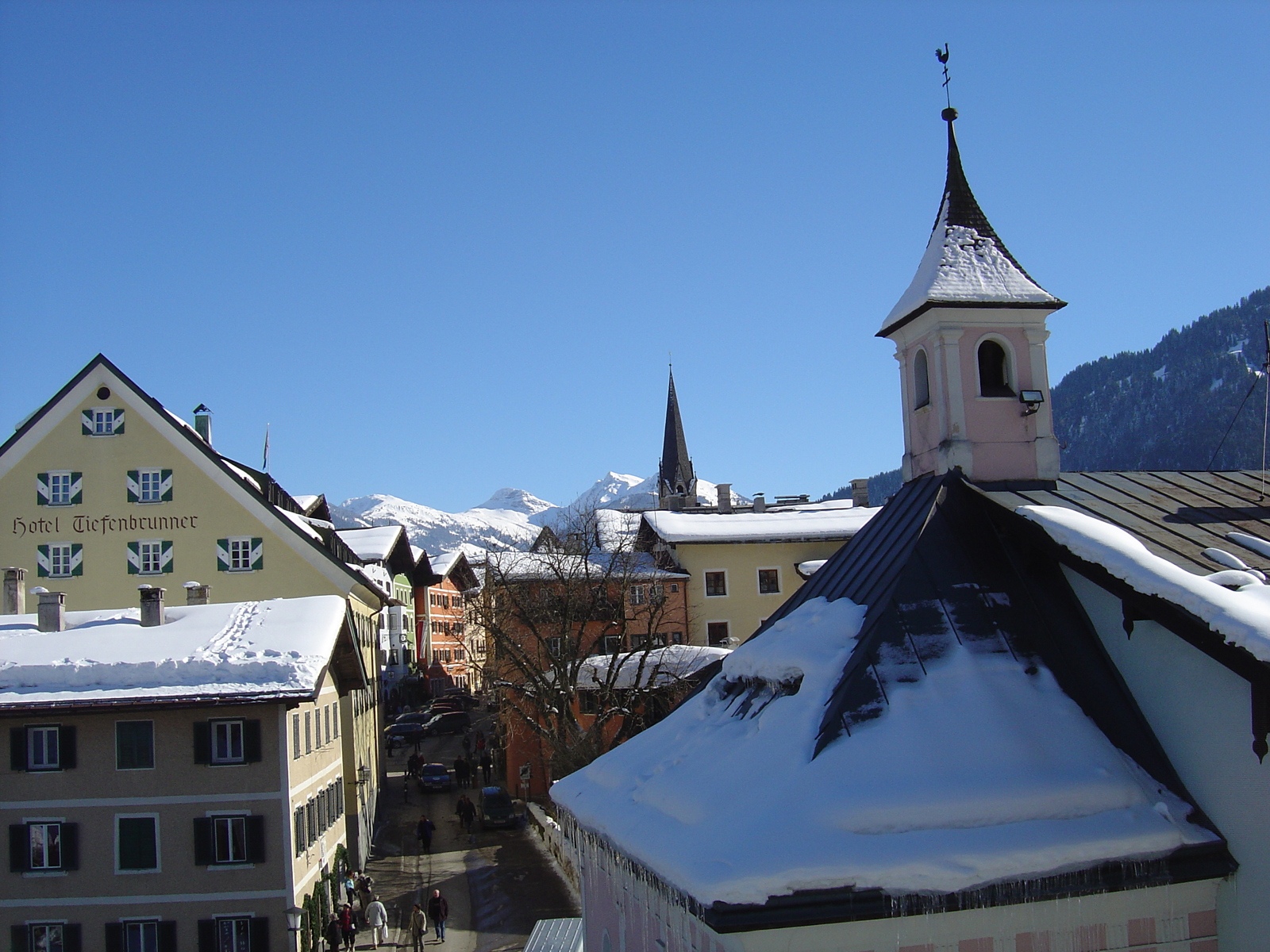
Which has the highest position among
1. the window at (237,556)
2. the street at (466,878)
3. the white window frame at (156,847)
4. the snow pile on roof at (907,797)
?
the window at (237,556)

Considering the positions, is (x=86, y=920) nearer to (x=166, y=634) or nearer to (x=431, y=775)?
(x=166, y=634)

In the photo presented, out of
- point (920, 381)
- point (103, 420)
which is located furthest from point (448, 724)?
point (920, 381)

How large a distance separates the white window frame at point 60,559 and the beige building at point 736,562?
2418 cm

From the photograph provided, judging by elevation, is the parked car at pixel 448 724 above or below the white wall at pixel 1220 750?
below

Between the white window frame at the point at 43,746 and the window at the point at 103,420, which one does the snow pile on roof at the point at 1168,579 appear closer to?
the white window frame at the point at 43,746

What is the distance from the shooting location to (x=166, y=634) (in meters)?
26.7

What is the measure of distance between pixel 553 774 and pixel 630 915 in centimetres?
2857

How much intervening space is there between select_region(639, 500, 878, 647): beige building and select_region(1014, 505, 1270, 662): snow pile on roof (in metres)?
40.2

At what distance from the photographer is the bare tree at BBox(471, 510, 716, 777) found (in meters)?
33.0

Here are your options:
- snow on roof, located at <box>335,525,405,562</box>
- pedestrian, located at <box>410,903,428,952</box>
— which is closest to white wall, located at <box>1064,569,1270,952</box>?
pedestrian, located at <box>410,903,428,952</box>

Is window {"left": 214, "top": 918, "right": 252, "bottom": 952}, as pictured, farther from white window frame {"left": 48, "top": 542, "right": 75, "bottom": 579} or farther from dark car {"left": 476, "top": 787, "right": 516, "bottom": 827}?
white window frame {"left": 48, "top": 542, "right": 75, "bottom": 579}

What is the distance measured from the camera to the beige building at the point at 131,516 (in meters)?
35.6

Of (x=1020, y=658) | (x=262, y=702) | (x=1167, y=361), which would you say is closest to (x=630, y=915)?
(x=1020, y=658)

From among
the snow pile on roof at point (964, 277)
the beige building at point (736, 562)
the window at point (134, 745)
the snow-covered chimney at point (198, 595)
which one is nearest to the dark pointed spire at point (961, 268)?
the snow pile on roof at point (964, 277)
